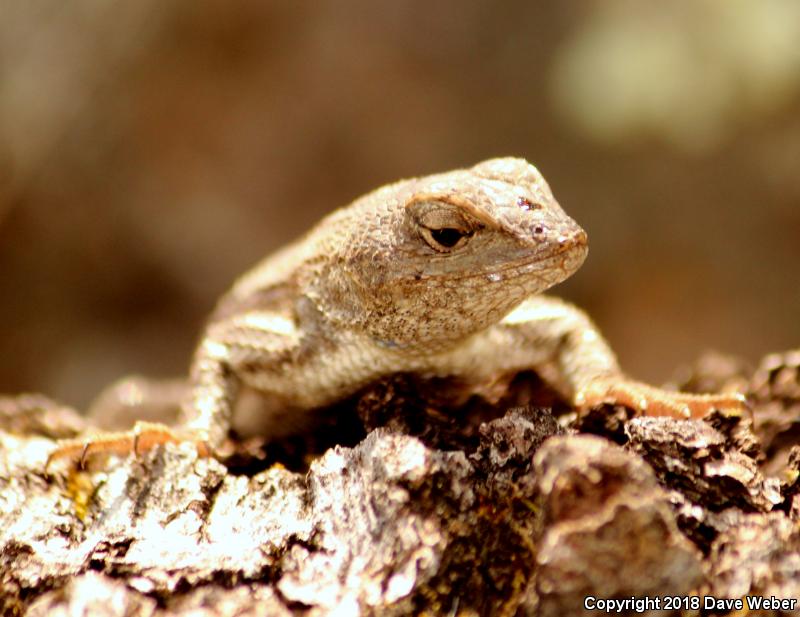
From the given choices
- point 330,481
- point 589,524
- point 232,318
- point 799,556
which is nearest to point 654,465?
point 799,556

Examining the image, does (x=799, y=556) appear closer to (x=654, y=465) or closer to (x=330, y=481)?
(x=654, y=465)

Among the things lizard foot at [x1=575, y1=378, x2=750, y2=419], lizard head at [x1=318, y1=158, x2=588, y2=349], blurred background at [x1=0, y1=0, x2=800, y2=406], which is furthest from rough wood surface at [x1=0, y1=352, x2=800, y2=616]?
blurred background at [x1=0, y1=0, x2=800, y2=406]

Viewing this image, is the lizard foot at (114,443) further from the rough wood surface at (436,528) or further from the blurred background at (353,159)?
the blurred background at (353,159)

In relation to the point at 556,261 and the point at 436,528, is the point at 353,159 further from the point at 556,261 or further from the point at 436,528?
the point at 436,528

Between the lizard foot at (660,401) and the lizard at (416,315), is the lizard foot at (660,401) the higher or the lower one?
the lower one

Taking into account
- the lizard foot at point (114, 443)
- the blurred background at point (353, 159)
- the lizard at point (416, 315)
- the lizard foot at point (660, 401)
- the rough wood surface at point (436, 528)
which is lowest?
the rough wood surface at point (436, 528)

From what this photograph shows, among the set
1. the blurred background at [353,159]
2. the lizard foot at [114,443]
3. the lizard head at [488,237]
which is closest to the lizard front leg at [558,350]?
the lizard head at [488,237]

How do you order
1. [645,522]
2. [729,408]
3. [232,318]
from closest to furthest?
1. [645,522]
2. [729,408]
3. [232,318]
